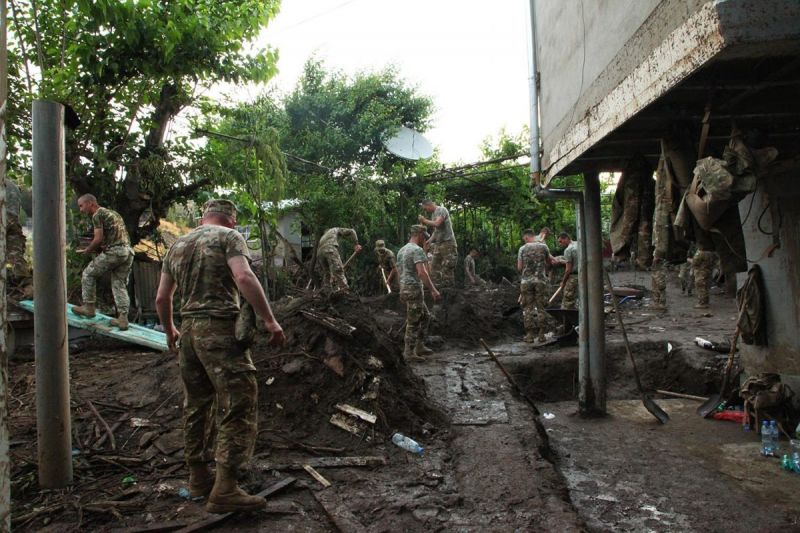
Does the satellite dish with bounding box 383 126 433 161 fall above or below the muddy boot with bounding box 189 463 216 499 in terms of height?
above

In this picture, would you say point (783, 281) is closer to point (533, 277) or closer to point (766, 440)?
point (766, 440)

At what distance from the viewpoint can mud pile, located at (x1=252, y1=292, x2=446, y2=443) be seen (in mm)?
4852

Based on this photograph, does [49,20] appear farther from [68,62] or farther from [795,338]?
[795,338]

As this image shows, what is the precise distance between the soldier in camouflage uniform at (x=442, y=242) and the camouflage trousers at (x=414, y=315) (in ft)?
9.24

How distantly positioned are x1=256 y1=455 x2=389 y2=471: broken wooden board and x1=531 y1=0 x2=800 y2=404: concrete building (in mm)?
3339

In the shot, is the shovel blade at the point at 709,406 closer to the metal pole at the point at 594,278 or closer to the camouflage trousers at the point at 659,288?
the metal pole at the point at 594,278

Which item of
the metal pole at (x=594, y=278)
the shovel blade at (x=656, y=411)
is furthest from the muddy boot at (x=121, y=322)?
the shovel blade at (x=656, y=411)

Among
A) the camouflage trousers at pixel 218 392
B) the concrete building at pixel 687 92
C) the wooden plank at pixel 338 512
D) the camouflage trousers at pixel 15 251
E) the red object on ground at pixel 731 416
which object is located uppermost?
the concrete building at pixel 687 92

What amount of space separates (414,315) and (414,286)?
0.48 meters

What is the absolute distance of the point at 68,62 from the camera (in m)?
8.88

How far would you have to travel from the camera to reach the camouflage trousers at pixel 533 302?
32.2ft

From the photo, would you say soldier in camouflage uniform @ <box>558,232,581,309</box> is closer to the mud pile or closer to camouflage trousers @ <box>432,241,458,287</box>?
camouflage trousers @ <box>432,241,458,287</box>

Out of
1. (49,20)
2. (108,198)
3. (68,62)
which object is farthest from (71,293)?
(49,20)

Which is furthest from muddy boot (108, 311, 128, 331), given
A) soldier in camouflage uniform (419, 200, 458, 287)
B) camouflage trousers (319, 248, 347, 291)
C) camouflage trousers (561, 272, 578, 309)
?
camouflage trousers (561, 272, 578, 309)
